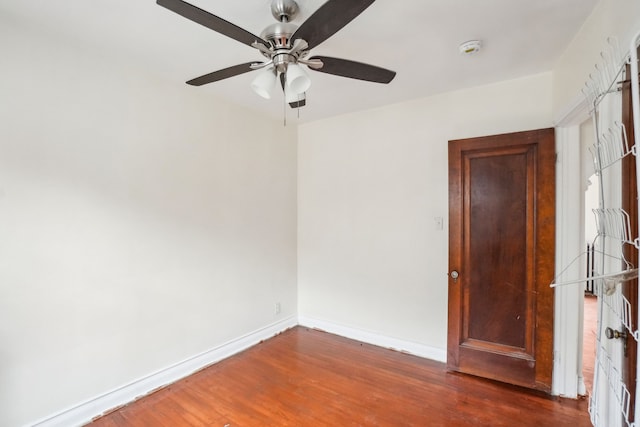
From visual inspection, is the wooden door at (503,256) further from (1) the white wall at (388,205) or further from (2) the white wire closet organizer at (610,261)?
(2) the white wire closet organizer at (610,261)

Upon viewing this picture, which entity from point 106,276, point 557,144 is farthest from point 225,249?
point 557,144

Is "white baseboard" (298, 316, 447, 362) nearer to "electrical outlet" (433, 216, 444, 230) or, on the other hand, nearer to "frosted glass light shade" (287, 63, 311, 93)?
"electrical outlet" (433, 216, 444, 230)

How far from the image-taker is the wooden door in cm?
238

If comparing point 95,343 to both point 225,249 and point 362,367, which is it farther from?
point 362,367

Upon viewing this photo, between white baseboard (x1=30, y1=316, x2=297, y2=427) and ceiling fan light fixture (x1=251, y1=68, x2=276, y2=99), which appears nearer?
ceiling fan light fixture (x1=251, y1=68, x2=276, y2=99)

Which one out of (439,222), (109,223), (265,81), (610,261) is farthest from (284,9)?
(439,222)

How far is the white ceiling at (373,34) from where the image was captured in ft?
5.51

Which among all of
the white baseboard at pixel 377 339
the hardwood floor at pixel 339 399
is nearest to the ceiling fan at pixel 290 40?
the hardwood floor at pixel 339 399

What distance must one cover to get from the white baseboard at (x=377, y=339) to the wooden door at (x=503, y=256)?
0.78 ft

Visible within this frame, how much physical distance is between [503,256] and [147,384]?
308cm

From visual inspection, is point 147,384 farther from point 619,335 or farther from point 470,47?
point 470,47

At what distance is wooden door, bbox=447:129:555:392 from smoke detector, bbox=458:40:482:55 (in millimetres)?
759

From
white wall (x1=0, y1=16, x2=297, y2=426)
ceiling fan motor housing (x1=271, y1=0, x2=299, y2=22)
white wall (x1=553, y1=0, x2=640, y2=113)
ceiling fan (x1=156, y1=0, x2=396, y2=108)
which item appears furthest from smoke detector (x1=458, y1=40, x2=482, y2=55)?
white wall (x1=0, y1=16, x2=297, y2=426)

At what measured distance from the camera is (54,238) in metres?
1.99
